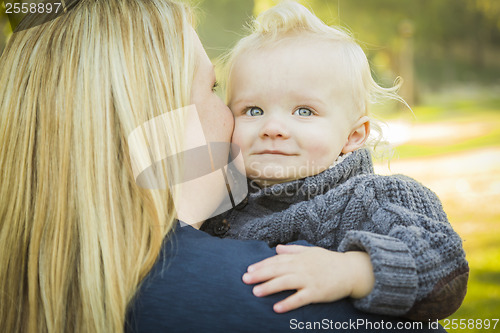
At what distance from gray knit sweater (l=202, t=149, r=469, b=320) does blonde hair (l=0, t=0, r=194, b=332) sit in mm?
514

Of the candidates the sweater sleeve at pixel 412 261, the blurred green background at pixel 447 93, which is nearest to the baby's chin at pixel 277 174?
the sweater sleeve at pixel 412 261

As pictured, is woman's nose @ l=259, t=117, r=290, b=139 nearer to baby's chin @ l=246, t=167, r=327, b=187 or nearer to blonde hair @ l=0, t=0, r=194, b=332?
baby's chin @ l=246, t=167, r=327, b=187

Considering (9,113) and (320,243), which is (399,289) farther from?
(9,113)

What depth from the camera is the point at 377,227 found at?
1759 millimetres

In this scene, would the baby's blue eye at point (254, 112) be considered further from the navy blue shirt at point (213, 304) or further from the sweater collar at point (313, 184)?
the navy blue shirt at point (213, 304)

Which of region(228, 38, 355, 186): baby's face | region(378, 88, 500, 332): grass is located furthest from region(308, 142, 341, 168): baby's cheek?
region(378, 88, 500, 332): grass

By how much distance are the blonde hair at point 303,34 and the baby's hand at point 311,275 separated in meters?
0.92

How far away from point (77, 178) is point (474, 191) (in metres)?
7.23

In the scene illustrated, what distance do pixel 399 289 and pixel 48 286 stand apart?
42.4 inches

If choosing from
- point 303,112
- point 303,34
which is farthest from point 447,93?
point 303,112

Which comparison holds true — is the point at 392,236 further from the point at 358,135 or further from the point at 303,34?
the point at 303,34

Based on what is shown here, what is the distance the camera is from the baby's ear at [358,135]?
228 cm

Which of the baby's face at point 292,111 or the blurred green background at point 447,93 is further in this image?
the blurred green background at point 447,93

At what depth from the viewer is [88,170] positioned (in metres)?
1.58
